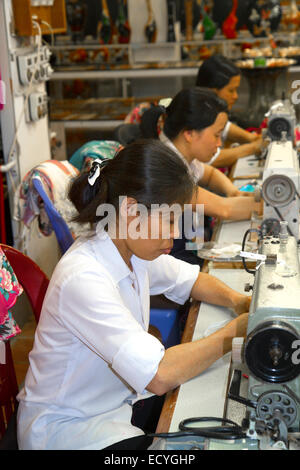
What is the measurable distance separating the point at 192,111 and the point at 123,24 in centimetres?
356

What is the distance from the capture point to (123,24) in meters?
5.79

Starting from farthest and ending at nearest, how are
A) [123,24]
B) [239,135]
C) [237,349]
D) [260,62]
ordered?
[123,24], [260,62], [239,135], [237,349]

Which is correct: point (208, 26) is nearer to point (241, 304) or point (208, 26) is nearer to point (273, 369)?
point (241, 304)

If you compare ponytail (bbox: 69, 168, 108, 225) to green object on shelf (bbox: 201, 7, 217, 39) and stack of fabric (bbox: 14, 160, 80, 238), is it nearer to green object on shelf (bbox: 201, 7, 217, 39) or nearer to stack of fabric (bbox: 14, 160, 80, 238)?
stack of fabric (bbox: 14, 160, 80, 238)

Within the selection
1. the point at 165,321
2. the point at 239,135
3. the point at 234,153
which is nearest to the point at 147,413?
the point at 165,321

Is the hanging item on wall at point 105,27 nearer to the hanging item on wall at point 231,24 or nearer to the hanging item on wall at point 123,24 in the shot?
the hanging item on wall at point 123,24

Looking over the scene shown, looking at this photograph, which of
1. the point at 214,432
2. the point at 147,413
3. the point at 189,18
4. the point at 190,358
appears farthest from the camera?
the point at 189,18

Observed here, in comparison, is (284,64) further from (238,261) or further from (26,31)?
(238,261)

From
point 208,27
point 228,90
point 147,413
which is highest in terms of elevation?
point 208,27

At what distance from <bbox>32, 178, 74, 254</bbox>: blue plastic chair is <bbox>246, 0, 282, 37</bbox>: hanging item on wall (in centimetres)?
385

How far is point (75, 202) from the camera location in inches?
57.8

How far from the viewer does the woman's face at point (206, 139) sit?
8.46ft

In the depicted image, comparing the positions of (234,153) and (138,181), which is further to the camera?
(234,153)

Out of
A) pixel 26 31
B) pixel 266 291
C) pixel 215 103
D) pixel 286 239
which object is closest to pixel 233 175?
pixel 215 103
